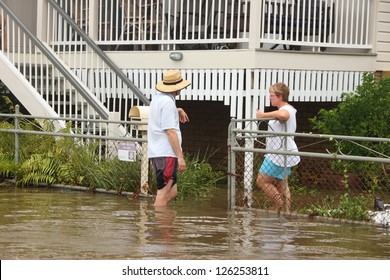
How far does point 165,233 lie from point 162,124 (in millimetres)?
1615

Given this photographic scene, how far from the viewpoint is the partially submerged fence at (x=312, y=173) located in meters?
12.7

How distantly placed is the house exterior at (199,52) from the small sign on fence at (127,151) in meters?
1.82

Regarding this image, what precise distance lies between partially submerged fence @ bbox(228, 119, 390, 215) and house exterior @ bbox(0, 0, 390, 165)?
931 millimetres

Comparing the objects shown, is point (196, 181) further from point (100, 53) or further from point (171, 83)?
point (100, 53)

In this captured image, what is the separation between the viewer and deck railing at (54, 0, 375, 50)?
1570 cm

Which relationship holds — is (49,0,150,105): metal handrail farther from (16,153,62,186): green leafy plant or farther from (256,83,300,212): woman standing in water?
(256,83,300,212): woman standing in water

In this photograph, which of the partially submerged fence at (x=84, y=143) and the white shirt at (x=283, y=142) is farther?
the partially submerged fence at (x=84, y=143)

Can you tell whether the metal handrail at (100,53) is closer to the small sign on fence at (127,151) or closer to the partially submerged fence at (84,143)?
the partially submerged fence at (84,143)

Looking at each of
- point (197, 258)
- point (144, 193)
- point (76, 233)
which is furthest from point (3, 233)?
point (144, 193)

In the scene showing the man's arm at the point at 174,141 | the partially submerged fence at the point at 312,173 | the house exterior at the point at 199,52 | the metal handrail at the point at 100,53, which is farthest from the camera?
the metal handrail at the point at 100,53

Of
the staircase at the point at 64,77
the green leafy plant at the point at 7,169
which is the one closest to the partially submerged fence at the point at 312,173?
the staircase at the point at 64,77

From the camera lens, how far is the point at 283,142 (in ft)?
40.8

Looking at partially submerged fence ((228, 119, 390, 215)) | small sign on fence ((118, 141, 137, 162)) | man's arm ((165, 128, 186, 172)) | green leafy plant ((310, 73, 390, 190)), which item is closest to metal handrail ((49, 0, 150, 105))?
partially submerged fence ((228, 119, 390, 215))

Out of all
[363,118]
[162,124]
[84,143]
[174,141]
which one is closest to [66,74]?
[84,143]
